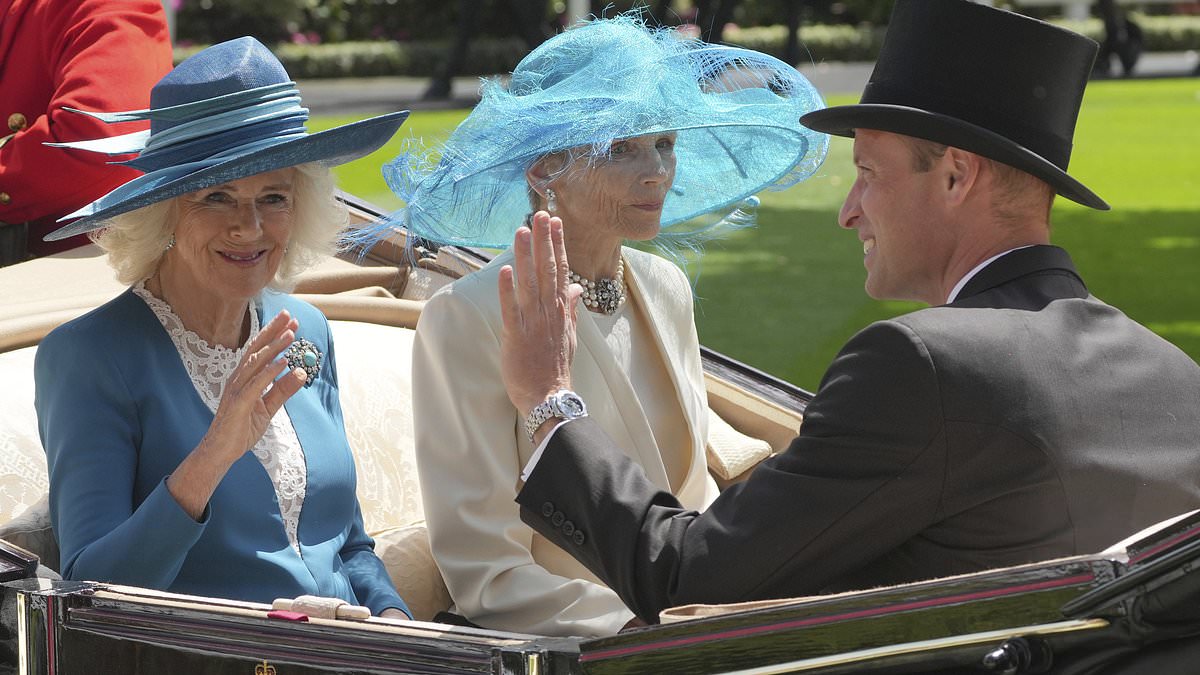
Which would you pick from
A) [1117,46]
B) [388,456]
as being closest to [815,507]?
[388,456]

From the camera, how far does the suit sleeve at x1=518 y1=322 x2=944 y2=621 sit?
180cm

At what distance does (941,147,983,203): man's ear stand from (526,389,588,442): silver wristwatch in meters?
0.58

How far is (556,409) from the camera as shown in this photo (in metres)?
2.02

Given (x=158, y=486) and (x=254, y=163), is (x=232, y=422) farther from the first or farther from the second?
(x=254, y=163)

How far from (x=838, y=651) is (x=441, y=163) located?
1.39 m

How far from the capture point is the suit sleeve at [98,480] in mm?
2205

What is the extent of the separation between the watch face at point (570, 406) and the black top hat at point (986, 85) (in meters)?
0.55

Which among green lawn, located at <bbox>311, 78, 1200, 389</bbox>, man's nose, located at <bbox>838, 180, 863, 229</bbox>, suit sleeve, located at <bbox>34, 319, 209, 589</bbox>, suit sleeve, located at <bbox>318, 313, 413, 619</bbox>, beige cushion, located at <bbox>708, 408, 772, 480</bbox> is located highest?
man's nose, located at <bbox>838, 180, 863, 229</bbox>

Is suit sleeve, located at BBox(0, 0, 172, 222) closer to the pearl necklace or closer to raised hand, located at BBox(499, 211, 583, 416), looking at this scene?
the pearl necklace

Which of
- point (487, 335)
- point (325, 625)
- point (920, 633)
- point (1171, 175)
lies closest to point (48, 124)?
point (487, 335)

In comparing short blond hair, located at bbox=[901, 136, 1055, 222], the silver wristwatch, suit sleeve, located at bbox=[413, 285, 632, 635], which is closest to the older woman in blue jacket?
suit sleeve, located at bbox=[413, 285, 632, 635]

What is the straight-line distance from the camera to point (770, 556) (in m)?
1.84

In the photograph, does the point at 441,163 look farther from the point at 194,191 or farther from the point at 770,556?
the point at 770,556

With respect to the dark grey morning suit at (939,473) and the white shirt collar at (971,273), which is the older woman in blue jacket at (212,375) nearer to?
the dark grey morning suit at (939,473)
